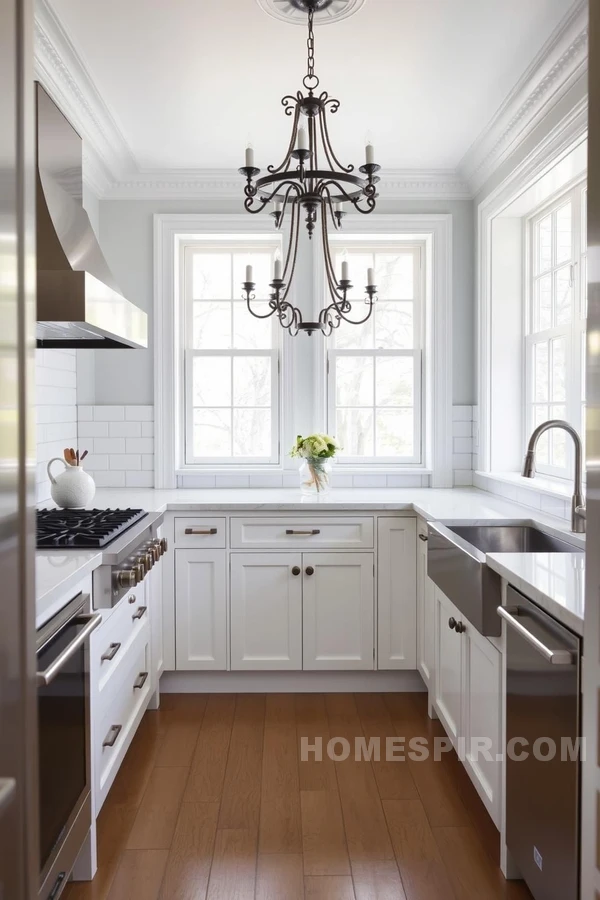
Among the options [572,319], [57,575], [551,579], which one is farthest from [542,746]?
[572,319]

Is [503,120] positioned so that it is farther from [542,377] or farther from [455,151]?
[542,377]

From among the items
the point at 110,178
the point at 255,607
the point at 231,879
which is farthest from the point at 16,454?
the point at 110,178

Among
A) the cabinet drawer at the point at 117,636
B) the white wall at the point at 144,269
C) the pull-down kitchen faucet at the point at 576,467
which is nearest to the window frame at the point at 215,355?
the white wall at the point at 144,269

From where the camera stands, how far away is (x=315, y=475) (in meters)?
3.49

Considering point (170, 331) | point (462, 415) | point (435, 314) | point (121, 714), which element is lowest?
point (121, 714)

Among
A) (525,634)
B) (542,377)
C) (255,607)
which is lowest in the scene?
(255,607)

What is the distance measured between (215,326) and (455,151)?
1.66 meters

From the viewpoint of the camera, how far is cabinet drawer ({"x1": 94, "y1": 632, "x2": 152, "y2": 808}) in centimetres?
207

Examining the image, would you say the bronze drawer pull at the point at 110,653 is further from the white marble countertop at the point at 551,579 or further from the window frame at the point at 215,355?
the window frame at the point at 215,355

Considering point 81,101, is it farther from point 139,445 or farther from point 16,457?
point 16,457

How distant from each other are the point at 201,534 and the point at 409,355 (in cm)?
171

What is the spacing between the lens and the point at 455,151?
3.48m

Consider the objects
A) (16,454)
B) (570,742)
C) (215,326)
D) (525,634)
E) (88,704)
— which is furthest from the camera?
(215,326)

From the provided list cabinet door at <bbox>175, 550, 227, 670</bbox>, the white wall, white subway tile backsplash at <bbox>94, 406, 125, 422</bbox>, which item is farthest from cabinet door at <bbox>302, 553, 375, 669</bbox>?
white subway tile backsplash at <bbox>94, 406, 125, 422</bbox>
